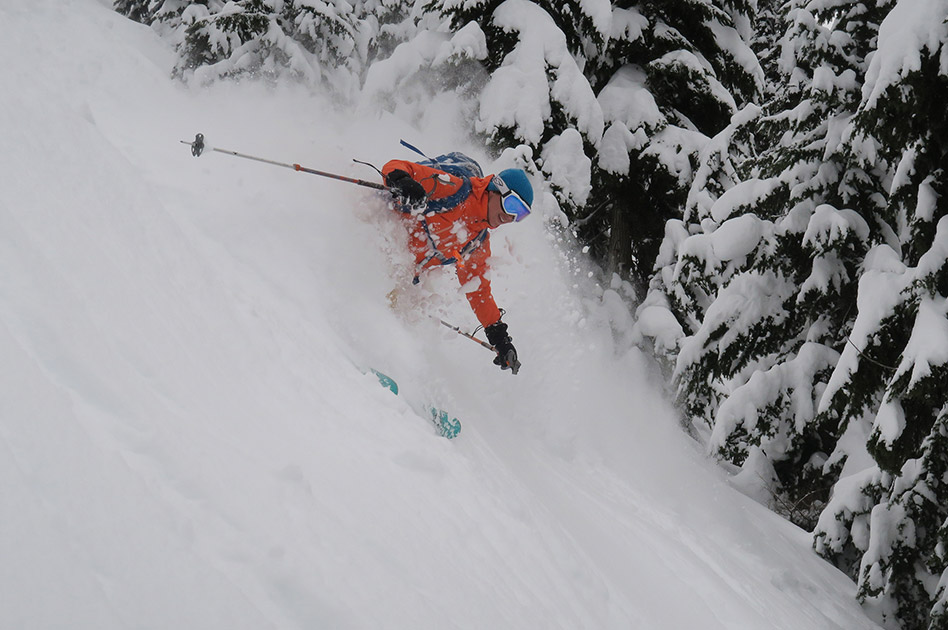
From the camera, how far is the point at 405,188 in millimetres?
6074

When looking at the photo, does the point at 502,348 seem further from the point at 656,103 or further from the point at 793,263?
the point at 656,103

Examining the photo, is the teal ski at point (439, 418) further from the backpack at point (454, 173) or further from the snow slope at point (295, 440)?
the backpack at point (454, 173)

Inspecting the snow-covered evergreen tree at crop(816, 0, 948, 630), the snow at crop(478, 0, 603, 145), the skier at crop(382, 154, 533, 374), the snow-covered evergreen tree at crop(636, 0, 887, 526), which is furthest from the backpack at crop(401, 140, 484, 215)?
the snow-covered evergreen tree at crop(816, 0, 948, 630)

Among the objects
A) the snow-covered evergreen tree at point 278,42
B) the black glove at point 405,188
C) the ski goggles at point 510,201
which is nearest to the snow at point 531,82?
the ski goggles at point 510,201

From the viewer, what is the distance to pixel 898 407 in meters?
4.86

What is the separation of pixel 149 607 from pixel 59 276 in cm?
167

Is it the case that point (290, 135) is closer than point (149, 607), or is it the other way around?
point (149, 607)

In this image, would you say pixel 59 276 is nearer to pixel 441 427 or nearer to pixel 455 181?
pixel 441 427

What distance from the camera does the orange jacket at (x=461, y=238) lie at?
6.63 metres

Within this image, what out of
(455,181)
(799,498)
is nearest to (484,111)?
(455,181)

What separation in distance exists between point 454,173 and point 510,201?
2.92ft

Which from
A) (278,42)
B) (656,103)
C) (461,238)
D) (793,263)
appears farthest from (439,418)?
(278,42)

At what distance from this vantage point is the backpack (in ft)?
21.6

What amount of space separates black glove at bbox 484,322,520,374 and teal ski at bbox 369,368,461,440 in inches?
60.2
